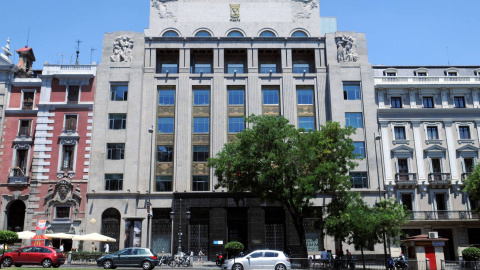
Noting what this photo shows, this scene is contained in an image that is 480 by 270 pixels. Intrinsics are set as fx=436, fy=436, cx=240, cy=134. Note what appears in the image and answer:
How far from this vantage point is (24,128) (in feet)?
156

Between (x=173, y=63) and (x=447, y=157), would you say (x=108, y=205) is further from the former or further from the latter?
(x=447, y=157)

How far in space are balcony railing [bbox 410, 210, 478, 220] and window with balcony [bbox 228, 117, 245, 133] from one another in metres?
20.8

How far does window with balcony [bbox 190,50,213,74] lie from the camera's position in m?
53.1

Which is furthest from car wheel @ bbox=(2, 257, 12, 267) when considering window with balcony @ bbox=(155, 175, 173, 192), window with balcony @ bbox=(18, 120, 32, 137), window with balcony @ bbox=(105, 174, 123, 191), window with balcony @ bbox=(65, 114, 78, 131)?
window with balcony @ bbox=(18, 120, 32, 137)

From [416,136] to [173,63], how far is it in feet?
97.7

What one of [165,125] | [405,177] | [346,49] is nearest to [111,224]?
[165,125]

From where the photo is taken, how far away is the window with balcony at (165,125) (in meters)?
49.8

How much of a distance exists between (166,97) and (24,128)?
15.8 m

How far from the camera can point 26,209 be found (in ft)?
146

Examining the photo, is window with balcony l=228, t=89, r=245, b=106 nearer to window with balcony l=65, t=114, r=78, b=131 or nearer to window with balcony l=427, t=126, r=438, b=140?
window with balcony l=65, t=114, r=78, b=131

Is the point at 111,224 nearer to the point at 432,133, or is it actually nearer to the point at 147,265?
the point at 147,265

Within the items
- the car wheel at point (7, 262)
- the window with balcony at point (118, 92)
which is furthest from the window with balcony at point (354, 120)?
the car wheel at point (7, 262)

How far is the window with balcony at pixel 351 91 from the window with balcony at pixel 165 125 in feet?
66.5

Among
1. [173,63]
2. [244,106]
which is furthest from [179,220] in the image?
[173,63]
